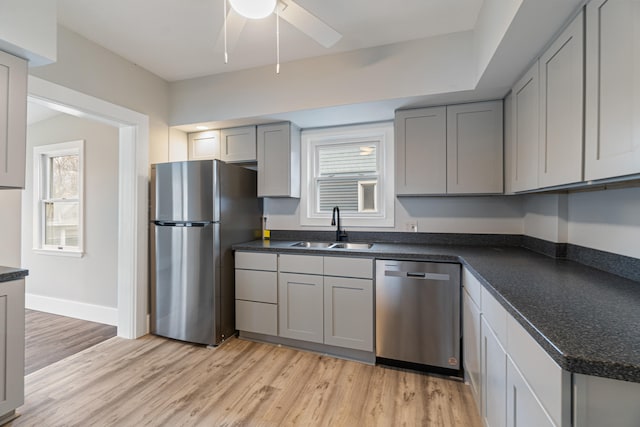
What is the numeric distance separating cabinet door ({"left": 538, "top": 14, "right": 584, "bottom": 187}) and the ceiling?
2.60ft

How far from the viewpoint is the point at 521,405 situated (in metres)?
1.04

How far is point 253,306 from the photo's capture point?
2.73 m

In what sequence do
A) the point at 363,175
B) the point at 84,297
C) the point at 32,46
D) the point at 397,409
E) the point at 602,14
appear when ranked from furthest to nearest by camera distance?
1. the point at 84,297
2. the point at 363,175
3. the point at 397,409
4. the point at 32,46
5. the point at 602,14

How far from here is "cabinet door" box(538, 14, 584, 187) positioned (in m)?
1.29

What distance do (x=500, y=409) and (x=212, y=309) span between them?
225 cm

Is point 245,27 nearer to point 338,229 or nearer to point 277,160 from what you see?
point 277,160

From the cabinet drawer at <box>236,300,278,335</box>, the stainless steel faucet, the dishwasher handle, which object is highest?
the stainless steel faucet

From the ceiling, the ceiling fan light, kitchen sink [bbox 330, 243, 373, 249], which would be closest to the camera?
the ceiling fan light

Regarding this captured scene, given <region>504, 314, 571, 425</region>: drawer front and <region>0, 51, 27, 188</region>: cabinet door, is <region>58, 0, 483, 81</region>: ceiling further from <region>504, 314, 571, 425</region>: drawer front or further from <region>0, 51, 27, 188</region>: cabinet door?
<region>504, 314, 571, 425</region>: drawer front

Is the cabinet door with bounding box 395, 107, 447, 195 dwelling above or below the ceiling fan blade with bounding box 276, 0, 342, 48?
below

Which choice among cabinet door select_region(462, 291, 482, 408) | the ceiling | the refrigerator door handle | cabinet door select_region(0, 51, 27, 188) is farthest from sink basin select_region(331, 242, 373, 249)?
cabinet door select_region(0, 51, 27, 188)

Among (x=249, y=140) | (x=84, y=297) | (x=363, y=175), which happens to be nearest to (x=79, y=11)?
(x=249, y=140)

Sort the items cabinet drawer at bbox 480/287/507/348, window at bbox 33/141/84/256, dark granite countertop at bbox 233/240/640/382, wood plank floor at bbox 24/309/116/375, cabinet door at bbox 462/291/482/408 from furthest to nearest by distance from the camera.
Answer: window at bbox 33/141/84/256
wood plank floor at bbox 24/309/116/375
cabinet door at bbox 462/291/482/408
cabinet drawer at bbox 480/287/507/348
dark granite countertop at bbox 233/240/640/382

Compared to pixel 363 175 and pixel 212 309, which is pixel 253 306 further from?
pixel 363 175
